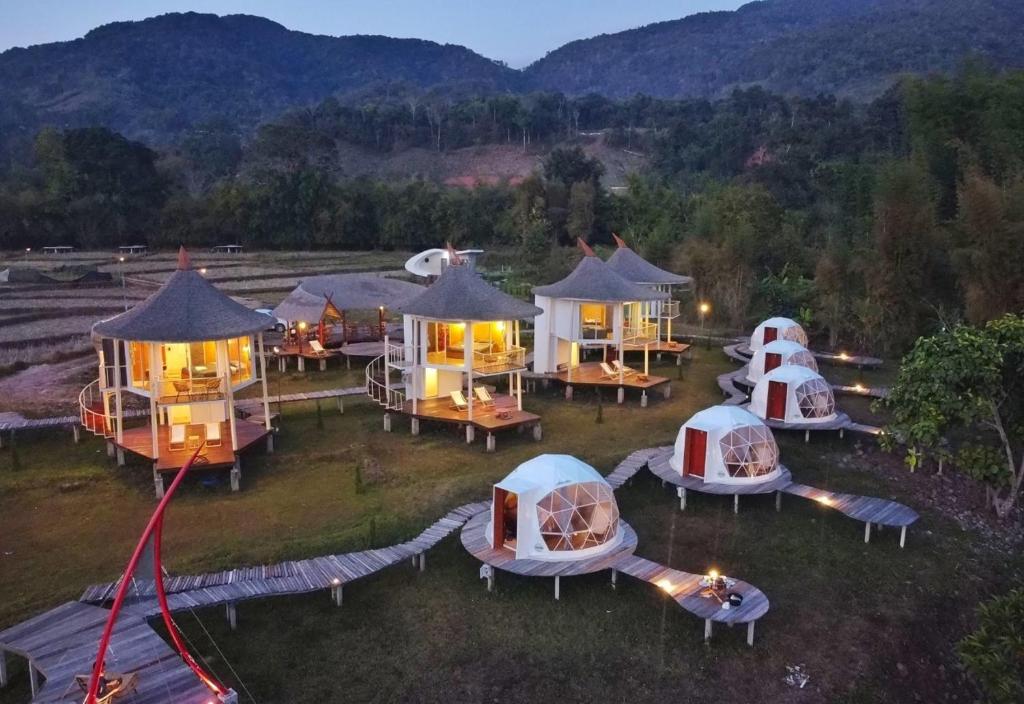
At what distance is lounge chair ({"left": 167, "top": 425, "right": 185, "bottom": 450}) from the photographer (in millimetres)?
16097

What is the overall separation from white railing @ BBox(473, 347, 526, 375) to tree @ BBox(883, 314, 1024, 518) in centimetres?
893

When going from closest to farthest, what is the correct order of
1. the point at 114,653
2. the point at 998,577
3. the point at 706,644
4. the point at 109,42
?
the point at 114,653, the point at 706,644, the point at 998,577, the point at 109,42

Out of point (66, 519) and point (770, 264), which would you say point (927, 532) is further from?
point (770, 264)

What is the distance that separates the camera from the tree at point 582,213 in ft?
178

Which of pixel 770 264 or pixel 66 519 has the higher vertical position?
pixel 770 264

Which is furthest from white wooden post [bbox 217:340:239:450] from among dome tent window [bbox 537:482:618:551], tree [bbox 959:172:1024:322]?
tree [bbox 959:172:1024:322]

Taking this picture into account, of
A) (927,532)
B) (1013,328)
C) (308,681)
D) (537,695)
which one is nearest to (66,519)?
(308,681)

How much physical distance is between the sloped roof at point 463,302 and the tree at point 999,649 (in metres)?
11.6

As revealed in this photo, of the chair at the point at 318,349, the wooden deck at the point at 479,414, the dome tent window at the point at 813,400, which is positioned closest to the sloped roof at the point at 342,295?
the chair at the point at 318,349

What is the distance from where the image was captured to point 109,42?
620 feet

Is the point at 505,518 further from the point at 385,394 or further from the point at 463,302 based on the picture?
the point at 385,394

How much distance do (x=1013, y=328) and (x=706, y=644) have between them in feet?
28.3

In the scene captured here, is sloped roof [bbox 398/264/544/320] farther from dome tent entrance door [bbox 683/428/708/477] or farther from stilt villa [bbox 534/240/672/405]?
dome tent entrance door [bbox 683/428/708/477]

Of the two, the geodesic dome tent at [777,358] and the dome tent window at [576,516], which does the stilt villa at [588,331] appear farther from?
the dome tent window at [576,516]
